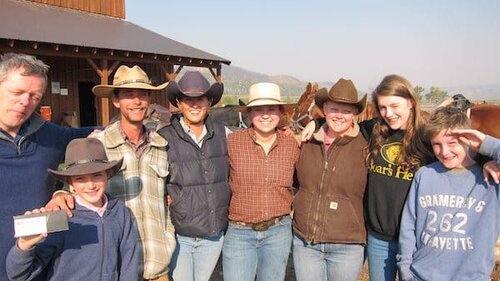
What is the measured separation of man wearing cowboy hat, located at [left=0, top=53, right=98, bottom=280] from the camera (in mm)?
2023

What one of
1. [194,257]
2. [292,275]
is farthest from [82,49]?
[194,257]

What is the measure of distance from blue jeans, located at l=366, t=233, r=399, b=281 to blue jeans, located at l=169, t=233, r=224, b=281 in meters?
1.02

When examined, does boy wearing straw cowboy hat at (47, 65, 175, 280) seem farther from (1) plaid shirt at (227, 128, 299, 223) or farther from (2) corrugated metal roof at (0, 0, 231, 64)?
(2) corrugated metal roof at (0, 0, 231, 64)

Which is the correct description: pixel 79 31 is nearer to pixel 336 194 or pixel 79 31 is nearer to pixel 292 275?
pixel 292 275

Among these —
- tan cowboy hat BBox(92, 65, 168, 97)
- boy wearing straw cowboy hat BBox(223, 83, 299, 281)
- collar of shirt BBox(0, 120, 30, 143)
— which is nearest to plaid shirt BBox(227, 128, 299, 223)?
boy wearing straw cowboy hat BBox(223, 83, 299, 281)

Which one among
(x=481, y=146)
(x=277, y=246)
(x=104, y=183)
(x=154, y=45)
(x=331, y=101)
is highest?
(x=154, y=45)

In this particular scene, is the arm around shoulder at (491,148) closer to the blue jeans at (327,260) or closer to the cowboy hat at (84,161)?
the blue jeans at (327,260)

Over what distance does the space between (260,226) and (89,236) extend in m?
1.17

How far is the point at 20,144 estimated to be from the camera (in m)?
2.11

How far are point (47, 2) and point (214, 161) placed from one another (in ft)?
48.0

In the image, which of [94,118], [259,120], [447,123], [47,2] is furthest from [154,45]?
[447,123]

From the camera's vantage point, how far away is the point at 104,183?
84.4 inches

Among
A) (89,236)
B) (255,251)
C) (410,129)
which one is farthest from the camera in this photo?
(255,251)

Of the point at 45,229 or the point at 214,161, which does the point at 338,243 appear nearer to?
the point at 214,161
